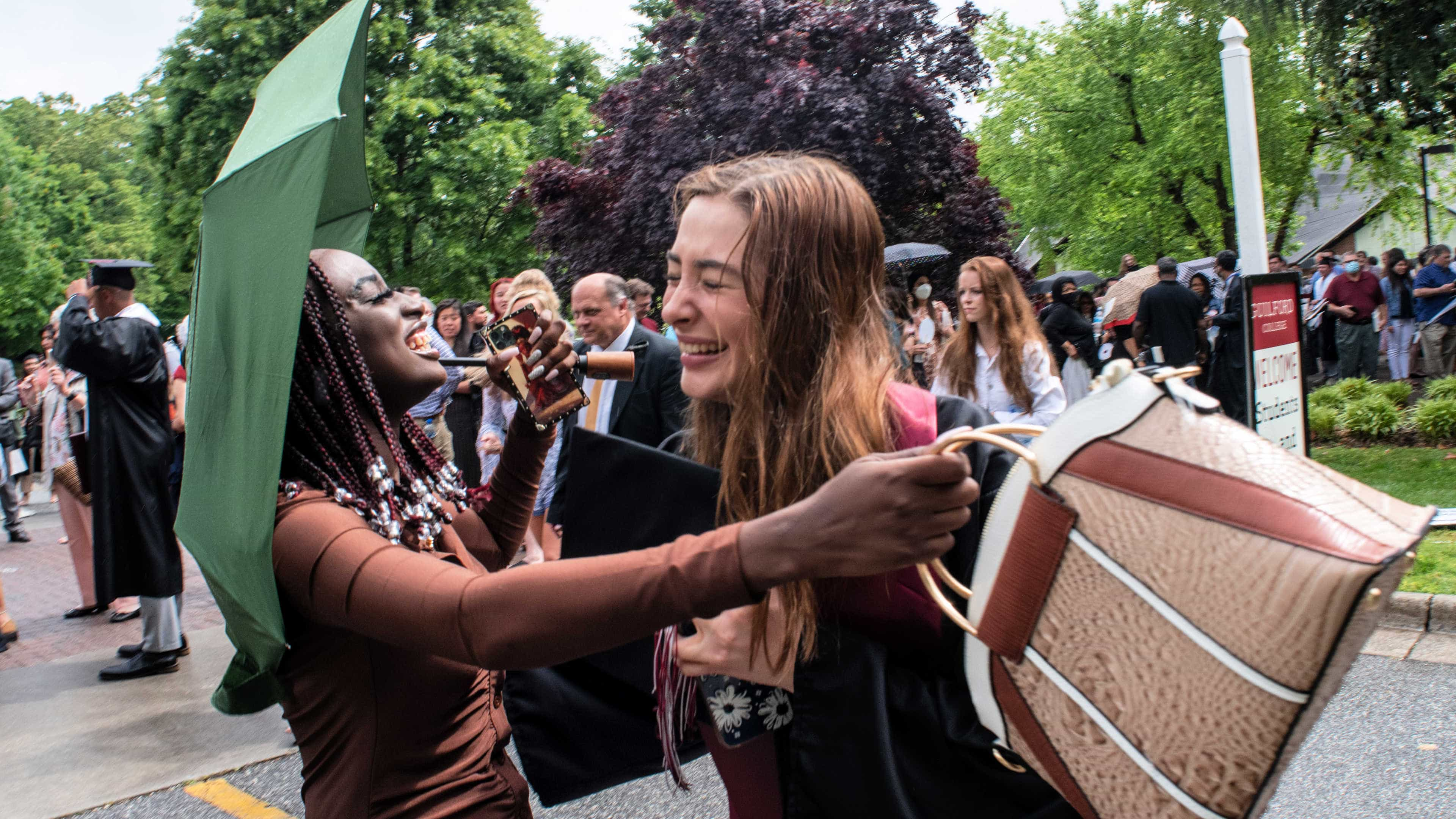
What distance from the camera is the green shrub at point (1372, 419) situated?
421 inches

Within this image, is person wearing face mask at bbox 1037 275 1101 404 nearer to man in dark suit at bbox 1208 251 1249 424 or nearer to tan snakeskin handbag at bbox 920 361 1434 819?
man in dark suit at bbox 1208 251 1249 424

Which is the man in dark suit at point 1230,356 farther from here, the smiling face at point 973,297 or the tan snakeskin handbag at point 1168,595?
the tan snakeskin handbag at point 1168,595

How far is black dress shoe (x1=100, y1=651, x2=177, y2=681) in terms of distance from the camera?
5.86 m

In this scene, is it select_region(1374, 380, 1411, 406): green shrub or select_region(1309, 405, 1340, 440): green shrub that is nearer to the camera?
select_region(1309, 405, 1340, 440): green shrub

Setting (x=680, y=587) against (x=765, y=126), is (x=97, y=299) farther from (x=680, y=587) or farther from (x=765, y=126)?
(x=765, y=126)

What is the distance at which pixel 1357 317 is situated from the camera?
15.4m

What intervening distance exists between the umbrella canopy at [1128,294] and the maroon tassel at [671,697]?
418 inches

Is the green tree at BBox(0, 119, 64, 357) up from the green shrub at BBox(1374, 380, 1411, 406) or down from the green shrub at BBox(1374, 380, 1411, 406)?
up

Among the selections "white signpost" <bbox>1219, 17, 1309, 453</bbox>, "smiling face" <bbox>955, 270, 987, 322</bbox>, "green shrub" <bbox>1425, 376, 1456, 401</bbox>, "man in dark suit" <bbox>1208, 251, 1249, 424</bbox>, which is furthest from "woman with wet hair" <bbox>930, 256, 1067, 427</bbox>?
"green shrub" <bbox>1425, 376, 1456, 401</bbox>

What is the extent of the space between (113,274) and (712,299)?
5468mm

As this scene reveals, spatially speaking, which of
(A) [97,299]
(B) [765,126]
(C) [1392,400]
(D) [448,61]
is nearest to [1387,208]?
(C) [1392,400]

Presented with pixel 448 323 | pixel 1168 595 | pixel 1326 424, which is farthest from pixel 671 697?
pixel 1326 424

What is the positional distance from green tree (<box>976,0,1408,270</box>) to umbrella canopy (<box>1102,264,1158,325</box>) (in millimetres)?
9120

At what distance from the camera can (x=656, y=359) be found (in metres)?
5.73
